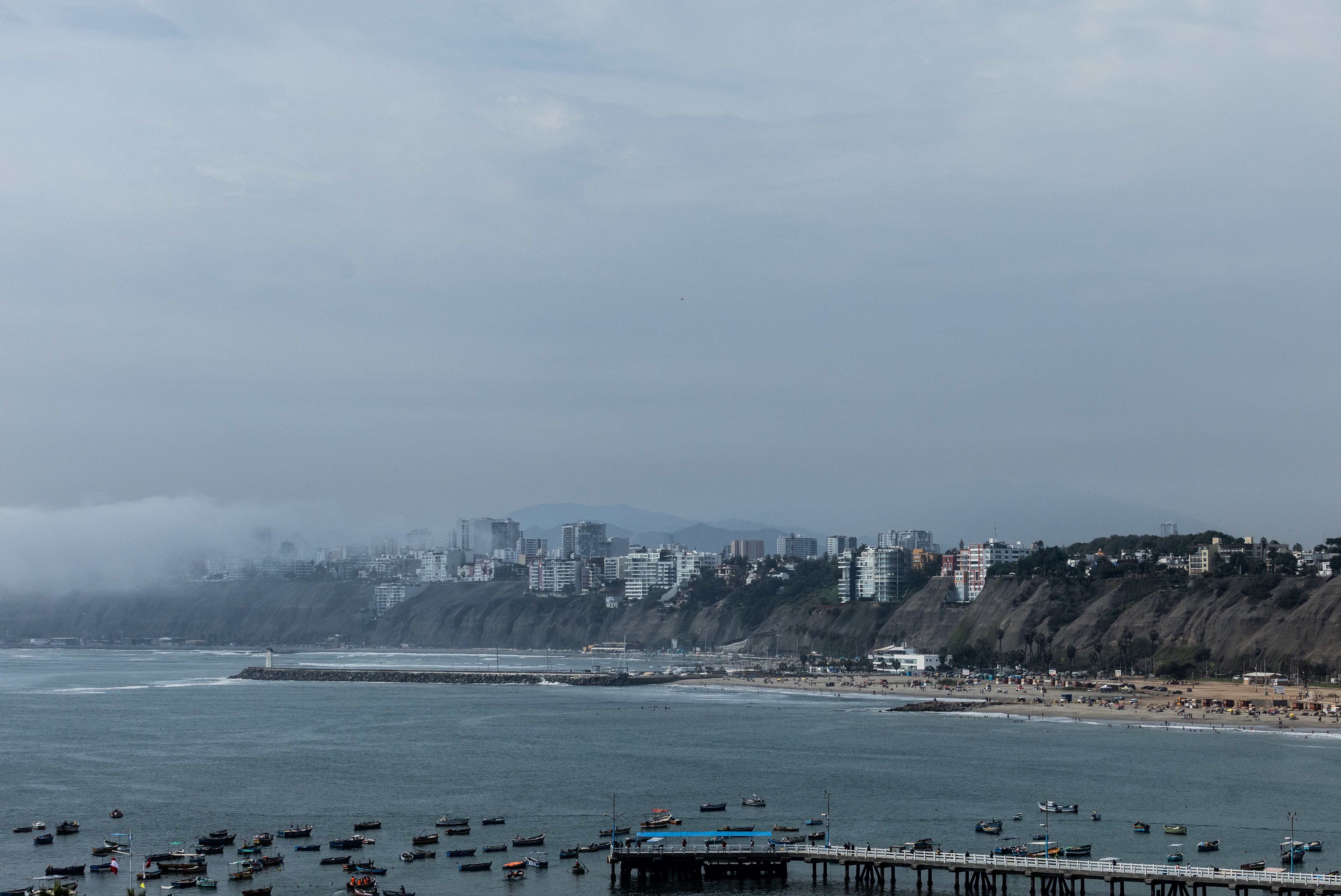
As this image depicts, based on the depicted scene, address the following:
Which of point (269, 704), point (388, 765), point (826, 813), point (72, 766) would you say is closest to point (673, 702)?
point (269, 704)

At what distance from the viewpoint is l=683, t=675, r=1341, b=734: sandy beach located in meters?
92.1

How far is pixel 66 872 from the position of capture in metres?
48.7

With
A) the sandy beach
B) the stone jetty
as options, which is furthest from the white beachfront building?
the stone jetty

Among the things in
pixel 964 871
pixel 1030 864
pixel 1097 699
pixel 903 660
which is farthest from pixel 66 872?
pixel 903 660

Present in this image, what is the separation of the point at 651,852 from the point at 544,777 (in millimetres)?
24900

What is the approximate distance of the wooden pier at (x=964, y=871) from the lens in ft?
136

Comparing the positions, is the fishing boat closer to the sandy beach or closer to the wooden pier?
the wooden pier

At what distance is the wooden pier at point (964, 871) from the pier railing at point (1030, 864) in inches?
1.3

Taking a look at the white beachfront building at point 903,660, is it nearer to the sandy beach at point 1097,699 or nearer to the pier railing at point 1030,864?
the sandy beach at point 1097,699

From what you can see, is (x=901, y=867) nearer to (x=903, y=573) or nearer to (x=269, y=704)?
(x=269, y=704)

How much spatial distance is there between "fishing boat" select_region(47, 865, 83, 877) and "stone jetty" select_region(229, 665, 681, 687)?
100303mm

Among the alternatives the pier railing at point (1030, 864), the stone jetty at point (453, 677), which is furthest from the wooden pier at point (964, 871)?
the stone jetty at point (453, 677)

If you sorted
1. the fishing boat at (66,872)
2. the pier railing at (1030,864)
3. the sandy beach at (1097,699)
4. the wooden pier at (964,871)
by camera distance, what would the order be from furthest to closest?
the sandy beach at (1097,699), the fishing boat at (66,872), the wooden pier at (964,871), the pier railing at (1030,864)

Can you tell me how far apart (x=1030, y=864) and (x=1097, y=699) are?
70.5m
